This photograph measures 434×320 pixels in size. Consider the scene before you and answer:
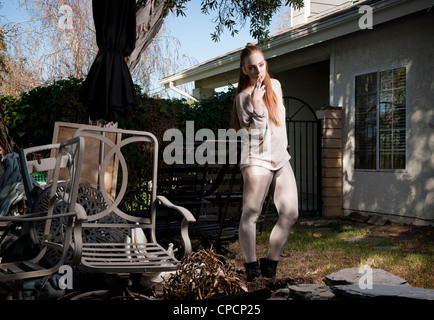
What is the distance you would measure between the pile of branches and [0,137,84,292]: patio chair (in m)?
0.65

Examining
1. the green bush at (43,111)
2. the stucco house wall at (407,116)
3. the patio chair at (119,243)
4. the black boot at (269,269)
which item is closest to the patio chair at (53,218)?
the patio chair at (119,243)

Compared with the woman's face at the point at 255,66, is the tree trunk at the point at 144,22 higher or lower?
higher

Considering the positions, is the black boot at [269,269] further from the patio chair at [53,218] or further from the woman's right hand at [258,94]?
the patio chair at [53,218]

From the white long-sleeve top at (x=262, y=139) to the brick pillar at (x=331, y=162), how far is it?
508 cm

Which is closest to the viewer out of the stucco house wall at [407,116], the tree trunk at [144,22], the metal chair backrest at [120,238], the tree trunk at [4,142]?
the metal chair backrest at [120,238]

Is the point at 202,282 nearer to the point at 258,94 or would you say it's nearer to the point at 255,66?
the point at 258,94

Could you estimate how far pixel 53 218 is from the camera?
A: 2760mm

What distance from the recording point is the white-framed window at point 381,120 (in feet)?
25.1

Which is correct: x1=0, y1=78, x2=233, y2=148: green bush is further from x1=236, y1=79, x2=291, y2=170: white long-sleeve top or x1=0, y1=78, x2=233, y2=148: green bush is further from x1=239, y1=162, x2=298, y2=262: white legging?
x1=239, y1=162, x2=298, y2=262: white legging

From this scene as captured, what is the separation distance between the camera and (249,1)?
8234mm

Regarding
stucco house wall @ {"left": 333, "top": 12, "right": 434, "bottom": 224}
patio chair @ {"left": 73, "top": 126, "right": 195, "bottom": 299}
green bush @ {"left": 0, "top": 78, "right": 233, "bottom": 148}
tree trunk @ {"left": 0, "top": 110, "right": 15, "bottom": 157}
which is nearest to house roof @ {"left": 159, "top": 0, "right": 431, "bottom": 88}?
stucco house wall @ {"left": 333, "top": 12, "right": 434, "bottom": 224}

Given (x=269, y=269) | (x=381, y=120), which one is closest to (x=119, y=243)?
(x=269, y=269)

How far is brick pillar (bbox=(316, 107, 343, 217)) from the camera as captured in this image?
28.3 feet
